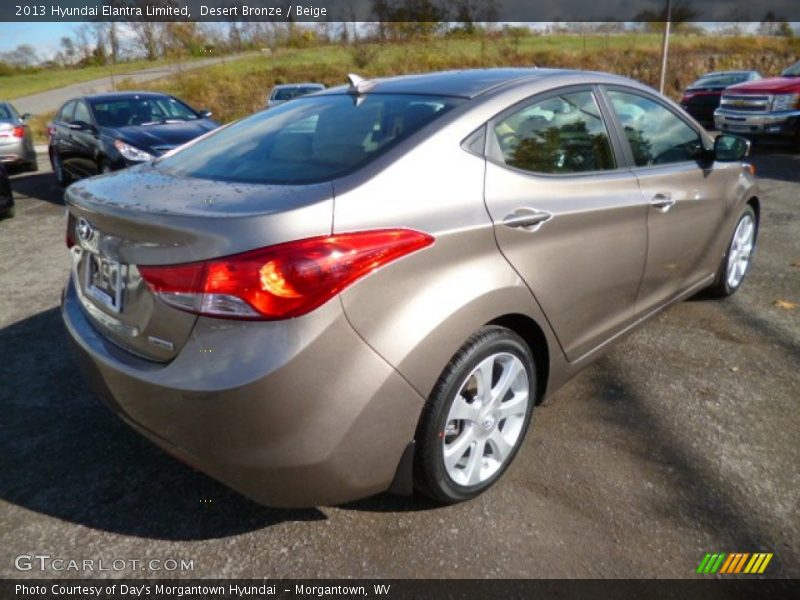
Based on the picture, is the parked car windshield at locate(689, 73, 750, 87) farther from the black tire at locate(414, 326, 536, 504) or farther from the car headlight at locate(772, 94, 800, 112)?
the black tire at locate(414, 326, 536, 504)

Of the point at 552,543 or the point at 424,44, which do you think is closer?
the point at 552,543

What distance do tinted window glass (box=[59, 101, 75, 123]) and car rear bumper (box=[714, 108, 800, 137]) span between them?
12.0m

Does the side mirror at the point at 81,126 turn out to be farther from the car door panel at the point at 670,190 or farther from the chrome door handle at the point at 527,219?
the chrome door handle at the point at 527,219

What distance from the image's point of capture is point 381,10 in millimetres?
A: 32406

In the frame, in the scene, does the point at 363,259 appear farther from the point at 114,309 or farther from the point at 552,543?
the point at 552,543

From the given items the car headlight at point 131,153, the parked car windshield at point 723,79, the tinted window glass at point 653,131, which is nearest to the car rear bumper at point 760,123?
the parked car windshield at point 723,79

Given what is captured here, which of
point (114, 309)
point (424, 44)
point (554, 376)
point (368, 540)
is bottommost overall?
point (368, 540)

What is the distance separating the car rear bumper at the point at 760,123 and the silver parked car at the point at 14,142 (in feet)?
44.0

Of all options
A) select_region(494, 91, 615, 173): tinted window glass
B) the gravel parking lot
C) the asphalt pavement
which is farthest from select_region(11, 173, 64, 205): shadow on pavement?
the asphalt pavement

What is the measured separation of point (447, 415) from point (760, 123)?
39.8ft

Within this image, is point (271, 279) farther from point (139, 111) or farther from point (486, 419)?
point (139, 111)

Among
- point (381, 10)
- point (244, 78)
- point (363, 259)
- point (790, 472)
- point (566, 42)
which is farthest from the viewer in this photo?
point (566, 42)

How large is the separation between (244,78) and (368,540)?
30.4m

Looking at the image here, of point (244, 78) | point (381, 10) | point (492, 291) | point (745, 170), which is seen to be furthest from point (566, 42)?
point (492, 291)
